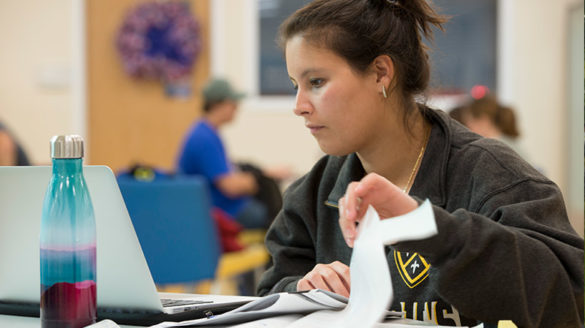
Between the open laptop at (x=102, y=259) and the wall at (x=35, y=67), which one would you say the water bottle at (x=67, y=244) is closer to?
the open laptop at (x=102, y=259)

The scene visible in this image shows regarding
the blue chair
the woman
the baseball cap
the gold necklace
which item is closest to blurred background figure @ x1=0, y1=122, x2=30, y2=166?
the blue chair

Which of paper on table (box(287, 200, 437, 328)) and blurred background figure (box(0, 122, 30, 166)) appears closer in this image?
paper on table (box(287, 200, 437, 328))

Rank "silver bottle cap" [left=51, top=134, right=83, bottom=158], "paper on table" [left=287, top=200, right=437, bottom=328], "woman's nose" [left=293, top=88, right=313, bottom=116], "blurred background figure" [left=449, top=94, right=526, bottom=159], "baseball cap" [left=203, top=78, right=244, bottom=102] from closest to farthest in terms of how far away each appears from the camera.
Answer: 1. "paper on table" [left=287, top=200, right=437, bottom=328]
2. "silver bottle cap" [left=51, top=134, right=83, bottom=158]
3. "woman's nose" [left=293, top=88, right=313, bottom=116]
4. "blurred background figure" [left=449, top=94, right=526, bottom=159]
5. "baseball cap" [left=203, top=78, right=244, bottom=102]

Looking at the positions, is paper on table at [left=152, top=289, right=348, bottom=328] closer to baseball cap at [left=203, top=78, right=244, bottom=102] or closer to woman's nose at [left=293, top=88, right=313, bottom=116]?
woman's nose at [left=293, top=88, right=313, bottom=116]

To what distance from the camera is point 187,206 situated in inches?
105

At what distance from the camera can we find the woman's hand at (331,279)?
0.98 m

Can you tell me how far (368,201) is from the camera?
804 mm

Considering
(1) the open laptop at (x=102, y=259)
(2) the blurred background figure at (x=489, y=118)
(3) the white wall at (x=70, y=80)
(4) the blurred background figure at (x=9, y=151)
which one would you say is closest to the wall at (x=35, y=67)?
(3) the white wall at (x=70, y=80)

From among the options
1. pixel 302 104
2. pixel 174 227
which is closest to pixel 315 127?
pixel 302 104

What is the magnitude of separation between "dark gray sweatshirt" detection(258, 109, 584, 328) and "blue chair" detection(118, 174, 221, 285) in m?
1.29

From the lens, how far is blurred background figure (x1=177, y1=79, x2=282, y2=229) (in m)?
3.66

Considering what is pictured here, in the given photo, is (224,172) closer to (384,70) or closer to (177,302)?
(384,70)

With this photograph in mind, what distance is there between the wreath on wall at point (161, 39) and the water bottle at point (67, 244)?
172 inches

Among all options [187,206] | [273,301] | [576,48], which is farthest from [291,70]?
[576,48]
